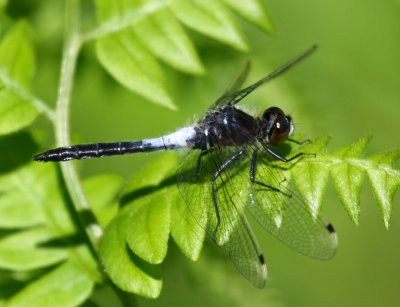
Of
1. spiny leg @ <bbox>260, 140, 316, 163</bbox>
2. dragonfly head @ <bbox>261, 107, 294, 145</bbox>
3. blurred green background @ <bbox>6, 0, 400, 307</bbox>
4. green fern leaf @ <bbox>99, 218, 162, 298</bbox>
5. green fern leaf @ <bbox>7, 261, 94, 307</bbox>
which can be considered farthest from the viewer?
blurred green background @ <bbox>6, 0, 400, 307</bbox>

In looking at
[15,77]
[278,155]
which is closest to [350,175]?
[278,155]

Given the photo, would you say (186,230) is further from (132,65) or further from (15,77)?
(15,77)

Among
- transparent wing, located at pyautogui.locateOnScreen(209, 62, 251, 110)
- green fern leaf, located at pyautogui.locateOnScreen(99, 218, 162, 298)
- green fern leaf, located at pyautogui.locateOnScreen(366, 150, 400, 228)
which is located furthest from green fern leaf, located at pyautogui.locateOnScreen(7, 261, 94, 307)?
green fern leaf, located at pyautogui.locateOnScreen(366, 150, 400, 228)

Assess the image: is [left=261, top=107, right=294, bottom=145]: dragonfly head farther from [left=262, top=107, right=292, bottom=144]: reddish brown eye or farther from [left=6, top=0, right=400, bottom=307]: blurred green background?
[left=6, top=0, right=400, bottom=307]: blurred green background

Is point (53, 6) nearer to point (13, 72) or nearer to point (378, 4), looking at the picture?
point (13, 72)

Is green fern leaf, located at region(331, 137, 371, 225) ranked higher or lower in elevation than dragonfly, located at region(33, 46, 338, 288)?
higher

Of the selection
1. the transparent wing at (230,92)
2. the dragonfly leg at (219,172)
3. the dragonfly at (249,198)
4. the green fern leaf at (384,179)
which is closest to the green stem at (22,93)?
the dragonfly at (249,198)
